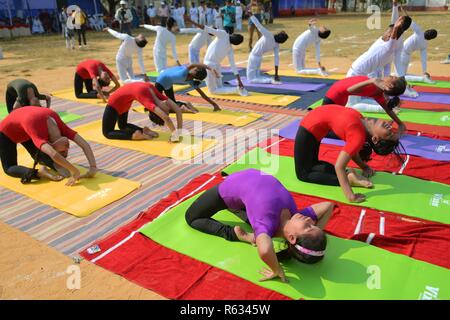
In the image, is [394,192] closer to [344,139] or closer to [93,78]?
[344,139]

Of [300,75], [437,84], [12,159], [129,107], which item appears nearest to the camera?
[12,159]

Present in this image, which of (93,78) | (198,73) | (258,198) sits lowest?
(258,198)

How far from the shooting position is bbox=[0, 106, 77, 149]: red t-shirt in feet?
12.4

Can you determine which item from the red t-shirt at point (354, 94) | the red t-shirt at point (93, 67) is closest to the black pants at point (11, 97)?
the red t-shirt at point (93, 67)

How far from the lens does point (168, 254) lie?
2.89 metres

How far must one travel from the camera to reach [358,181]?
3779 mm

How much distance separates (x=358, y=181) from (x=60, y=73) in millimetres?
9951

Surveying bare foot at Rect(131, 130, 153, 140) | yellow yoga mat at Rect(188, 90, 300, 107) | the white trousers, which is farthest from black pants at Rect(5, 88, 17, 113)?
the white trousers

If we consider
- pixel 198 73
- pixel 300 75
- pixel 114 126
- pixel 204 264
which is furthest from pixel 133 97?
pixel 300 75

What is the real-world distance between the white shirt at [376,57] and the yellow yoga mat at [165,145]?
109 inches

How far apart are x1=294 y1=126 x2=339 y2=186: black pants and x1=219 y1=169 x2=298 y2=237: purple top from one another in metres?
1.16

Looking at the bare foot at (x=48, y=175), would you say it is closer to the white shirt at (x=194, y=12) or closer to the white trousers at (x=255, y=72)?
the white trousers at (x=255, y=72)

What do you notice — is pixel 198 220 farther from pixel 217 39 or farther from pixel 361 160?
pixel 217 39

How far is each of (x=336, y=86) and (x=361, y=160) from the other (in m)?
1.39
